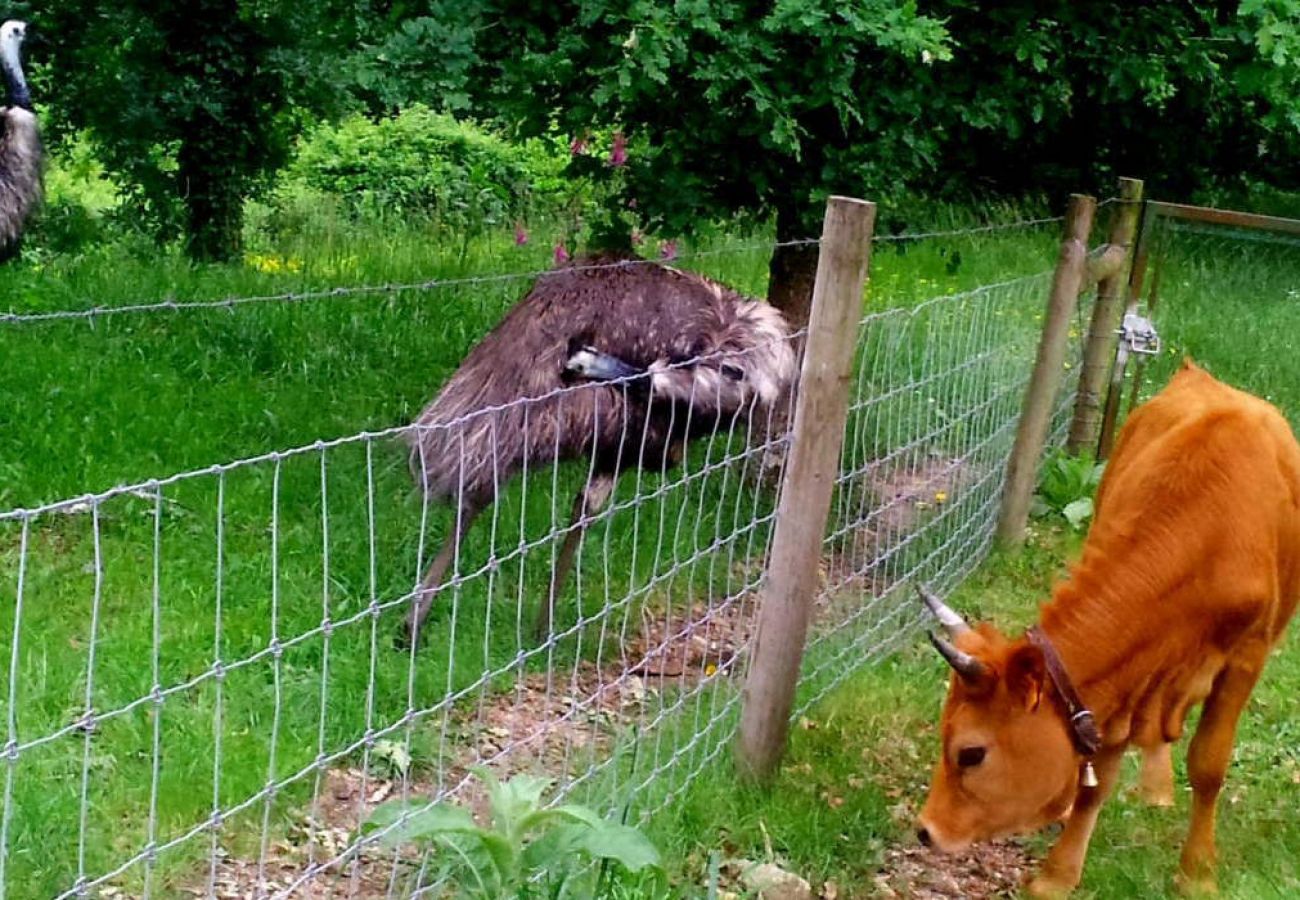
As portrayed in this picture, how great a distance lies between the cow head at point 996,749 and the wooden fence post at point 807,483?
0.44 meters

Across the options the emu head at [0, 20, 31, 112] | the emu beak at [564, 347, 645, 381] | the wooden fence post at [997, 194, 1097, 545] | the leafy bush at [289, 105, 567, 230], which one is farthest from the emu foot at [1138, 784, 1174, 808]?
the leafy bush at [289, 105, 567, 230]

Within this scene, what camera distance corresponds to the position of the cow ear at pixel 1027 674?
3.74 meters

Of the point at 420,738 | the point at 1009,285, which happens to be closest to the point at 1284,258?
the point at 1009,285

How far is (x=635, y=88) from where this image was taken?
5027 millimetres

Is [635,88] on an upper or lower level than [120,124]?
upper

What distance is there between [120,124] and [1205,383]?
6770 millimetres

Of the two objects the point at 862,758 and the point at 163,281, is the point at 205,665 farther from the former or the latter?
Result: the point at 163,281

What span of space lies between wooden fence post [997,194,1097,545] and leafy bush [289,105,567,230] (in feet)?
25.7

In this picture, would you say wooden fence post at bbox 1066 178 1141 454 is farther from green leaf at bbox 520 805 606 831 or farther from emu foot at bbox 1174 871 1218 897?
green leaf at bbox 520 805 606 831

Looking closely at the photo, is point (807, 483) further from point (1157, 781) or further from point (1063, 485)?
point (1063, 485)

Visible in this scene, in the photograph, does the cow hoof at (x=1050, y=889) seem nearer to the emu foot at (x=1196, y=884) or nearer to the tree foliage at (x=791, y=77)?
the emu foot at (x=1196, y=884)

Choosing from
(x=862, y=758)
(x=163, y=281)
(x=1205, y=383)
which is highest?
(x=1205, y=383)

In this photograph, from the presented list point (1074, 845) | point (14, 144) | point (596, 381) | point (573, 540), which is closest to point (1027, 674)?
point (1074, 845)

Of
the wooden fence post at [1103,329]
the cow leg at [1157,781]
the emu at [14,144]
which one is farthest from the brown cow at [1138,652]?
the emu at [14,144]
